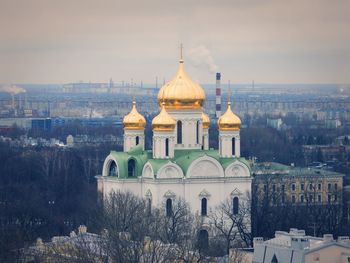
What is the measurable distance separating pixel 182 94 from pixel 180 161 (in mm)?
1436

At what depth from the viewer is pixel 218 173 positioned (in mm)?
33844

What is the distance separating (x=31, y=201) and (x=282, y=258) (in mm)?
11871

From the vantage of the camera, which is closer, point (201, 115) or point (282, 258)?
point (282, 258)

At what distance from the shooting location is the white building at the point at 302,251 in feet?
83.1

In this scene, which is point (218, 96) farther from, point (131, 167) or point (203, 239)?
point (203, 239)

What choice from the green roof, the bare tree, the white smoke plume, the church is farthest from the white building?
the white smoke plume

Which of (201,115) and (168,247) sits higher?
(201,115)

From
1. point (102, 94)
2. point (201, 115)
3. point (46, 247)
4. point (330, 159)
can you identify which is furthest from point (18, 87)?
point (46, 247)

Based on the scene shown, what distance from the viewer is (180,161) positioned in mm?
33719

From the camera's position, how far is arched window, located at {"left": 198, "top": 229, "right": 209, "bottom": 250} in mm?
27659

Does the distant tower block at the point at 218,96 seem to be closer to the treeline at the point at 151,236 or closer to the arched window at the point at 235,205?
the arched window at the point at 235,205

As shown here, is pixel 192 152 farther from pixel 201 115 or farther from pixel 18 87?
pixel 18 87

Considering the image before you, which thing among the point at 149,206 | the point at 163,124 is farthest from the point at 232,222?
the point at 163,124

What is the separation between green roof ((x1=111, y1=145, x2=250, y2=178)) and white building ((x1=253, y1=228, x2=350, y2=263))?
A: 7361 mm
